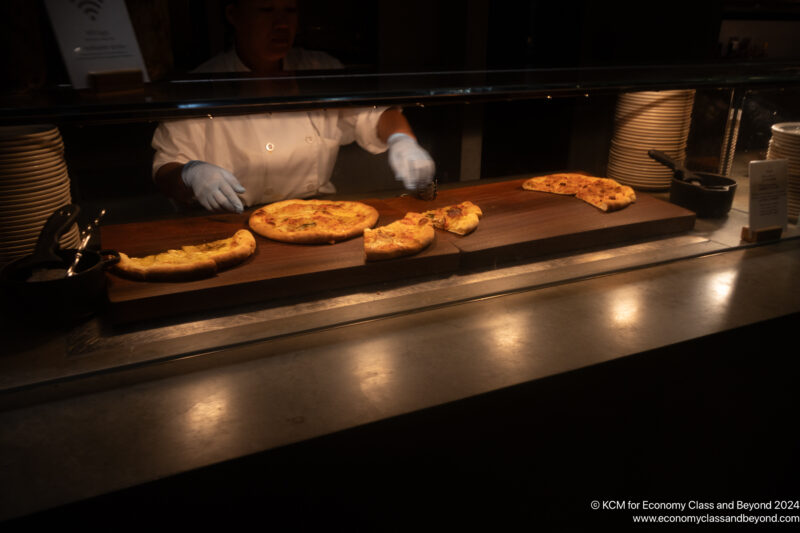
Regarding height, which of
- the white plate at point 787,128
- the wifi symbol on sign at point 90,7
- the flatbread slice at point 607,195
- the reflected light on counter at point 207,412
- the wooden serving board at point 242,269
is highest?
the wifi symbol on sign at point 90,7

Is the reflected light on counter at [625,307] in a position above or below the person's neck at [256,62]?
below

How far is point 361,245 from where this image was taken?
1882 mm

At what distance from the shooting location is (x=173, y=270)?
1.59m

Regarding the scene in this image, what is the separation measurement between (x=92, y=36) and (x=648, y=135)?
7.16 ft

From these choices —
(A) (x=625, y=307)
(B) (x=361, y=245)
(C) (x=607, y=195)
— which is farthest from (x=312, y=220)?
(C) (x=607, y=195)

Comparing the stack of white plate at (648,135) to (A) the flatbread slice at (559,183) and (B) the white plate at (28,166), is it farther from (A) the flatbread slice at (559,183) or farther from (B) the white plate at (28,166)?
(B) the white plate at (28,166)

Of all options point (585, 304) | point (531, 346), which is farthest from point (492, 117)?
point (531, 346)

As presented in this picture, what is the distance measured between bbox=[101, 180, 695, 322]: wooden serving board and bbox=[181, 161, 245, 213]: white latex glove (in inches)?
5.2

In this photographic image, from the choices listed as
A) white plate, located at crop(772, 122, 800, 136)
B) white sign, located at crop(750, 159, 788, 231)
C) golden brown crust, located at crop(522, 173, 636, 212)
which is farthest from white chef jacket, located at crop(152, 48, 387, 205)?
white plate, located at crop(772, 122, 800, 136)

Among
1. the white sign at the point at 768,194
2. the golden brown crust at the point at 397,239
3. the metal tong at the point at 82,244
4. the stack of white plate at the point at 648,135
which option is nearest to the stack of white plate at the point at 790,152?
the white sign at the point at 768,194

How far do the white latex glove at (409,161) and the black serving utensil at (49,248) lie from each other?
1.10m

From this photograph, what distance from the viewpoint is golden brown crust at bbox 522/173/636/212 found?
2239 millimetres

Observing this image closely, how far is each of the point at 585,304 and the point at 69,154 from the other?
1.64 metres

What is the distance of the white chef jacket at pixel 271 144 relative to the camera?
1.81 m
